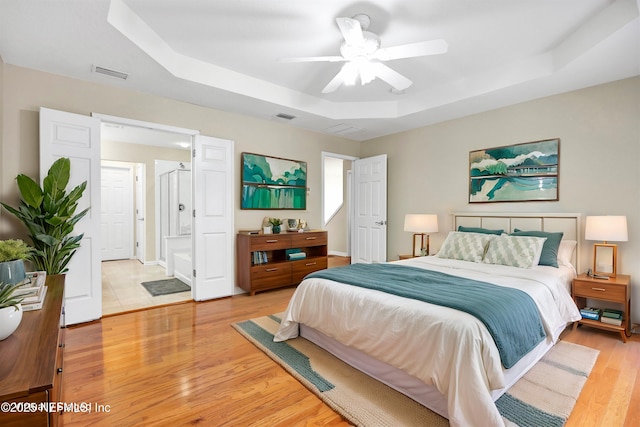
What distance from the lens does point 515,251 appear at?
3.12 metres

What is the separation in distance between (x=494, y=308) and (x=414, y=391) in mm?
709

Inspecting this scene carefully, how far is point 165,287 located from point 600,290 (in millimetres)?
5214

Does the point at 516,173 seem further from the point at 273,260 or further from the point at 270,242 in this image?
the point at 273,260

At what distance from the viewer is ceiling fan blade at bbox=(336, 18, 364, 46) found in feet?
6.99

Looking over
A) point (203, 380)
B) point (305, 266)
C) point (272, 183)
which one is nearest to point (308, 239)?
point (305, 266)

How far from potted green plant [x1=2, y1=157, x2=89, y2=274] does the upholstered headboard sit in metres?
4.48

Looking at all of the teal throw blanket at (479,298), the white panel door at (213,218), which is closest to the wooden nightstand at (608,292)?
the teal throw blanket at (479,298)

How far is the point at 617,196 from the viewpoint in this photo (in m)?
3.10

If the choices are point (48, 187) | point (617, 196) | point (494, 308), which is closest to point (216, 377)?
point (494, 308)

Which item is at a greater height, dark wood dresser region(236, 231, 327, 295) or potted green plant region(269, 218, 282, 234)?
potted green plant region(269, 218, 282, 234)

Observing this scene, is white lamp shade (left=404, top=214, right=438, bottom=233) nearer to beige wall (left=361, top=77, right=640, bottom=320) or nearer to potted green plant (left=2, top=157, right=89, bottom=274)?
beige wall (left=361, top=77, right=640, bottom=320)

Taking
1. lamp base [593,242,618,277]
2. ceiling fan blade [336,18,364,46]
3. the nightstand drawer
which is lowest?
the nightstand drawer

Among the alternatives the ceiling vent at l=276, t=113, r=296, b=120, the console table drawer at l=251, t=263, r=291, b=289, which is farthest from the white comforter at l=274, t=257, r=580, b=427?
the ceiling vent at l=276, t=113, r=296, b=120

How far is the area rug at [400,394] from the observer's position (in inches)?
68.6
